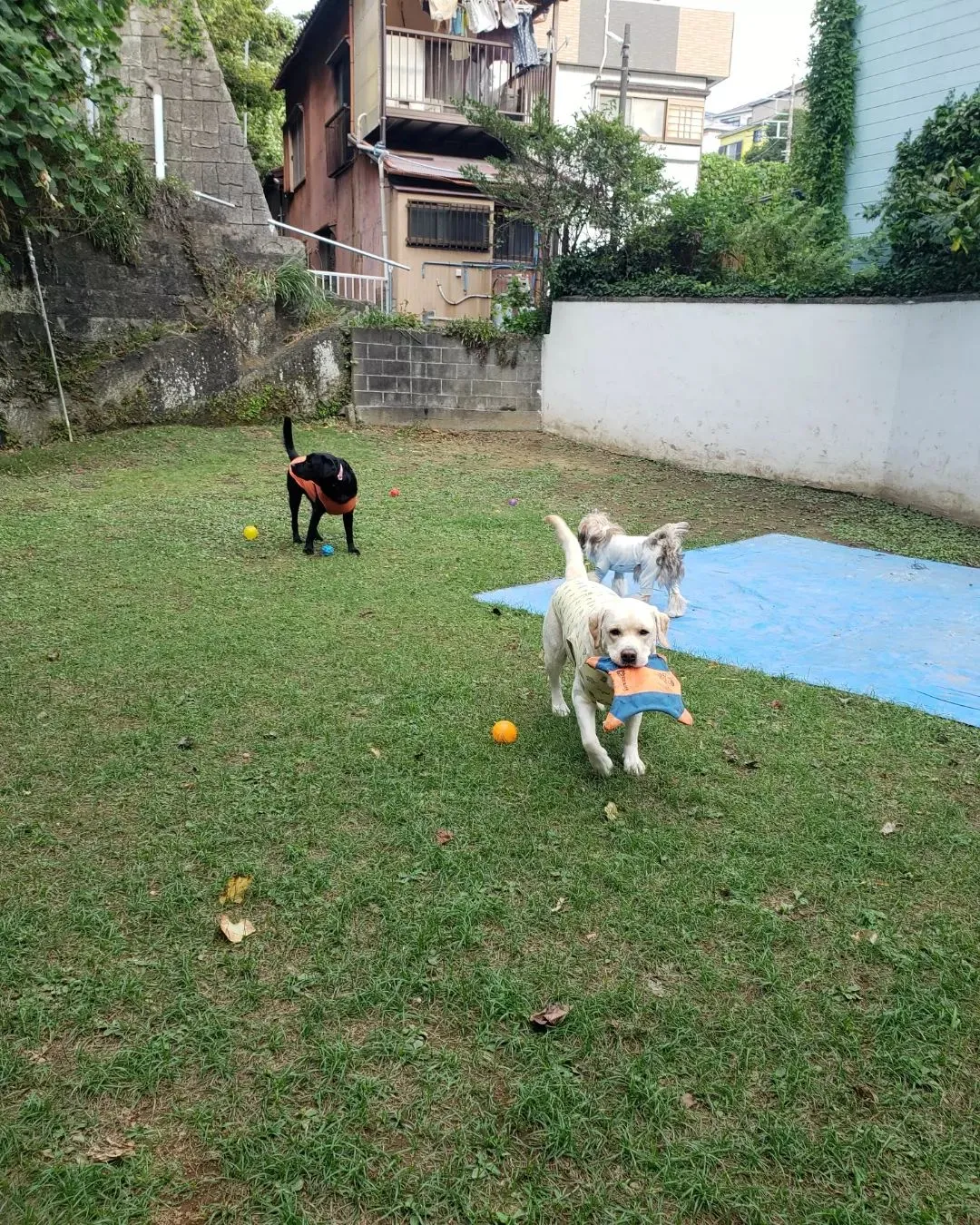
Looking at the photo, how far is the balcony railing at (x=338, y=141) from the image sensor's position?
62.7 ft

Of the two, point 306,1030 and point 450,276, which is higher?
point 450,276

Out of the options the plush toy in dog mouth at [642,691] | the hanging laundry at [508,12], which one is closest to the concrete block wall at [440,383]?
the hanging laundry at [508,12]

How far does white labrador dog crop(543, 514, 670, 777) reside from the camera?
322 cm

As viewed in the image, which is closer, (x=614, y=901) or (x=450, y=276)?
(x=614, y=901)

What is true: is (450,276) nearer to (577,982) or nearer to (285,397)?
(285,397)

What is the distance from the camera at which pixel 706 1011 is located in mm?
2309

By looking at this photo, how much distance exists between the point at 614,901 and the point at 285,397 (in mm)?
10891

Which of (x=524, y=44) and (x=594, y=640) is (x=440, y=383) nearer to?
(x=524, y=44)

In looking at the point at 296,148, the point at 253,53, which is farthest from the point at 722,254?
the point at 253,53

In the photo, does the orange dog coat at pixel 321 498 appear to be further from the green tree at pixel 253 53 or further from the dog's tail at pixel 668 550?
the green tree at pixel 253 53

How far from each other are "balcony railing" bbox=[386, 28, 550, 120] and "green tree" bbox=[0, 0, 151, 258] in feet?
21.2

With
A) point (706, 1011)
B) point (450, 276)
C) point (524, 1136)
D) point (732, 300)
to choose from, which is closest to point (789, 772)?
point (706, 1011)

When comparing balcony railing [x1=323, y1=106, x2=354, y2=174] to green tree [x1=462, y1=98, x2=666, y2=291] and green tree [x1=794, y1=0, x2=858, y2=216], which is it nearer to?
green tree [x1=462, y1=98, x2=666, y2=291]

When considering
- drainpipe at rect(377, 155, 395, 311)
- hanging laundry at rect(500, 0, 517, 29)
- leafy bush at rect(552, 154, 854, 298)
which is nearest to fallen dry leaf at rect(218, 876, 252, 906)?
leafy bush at rect(552, 154, 854, 298)
